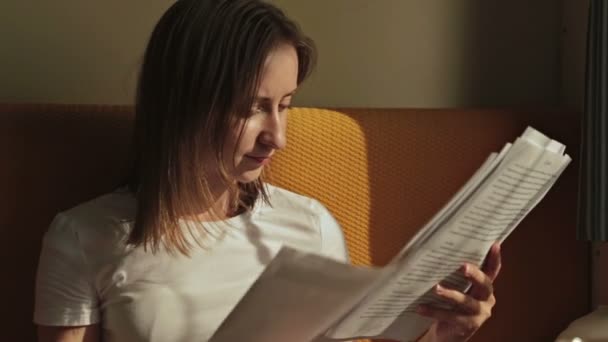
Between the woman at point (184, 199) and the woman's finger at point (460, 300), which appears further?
the woman at point (184, 199)

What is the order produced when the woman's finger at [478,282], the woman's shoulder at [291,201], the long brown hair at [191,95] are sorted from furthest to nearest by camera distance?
the woman's shoulder at [291,201], the long brown hair at [191,95], the woman's finger at [478,282]

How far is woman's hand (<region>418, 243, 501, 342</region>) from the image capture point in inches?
37.1

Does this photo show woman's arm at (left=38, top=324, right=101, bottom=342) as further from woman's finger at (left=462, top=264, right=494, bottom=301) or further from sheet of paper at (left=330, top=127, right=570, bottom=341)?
woman's finger at (left=462, top=264, right=494, bottom=301)

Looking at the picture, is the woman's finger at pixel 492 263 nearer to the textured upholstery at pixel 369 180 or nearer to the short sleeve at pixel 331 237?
the short sleeve at pixel 331 237

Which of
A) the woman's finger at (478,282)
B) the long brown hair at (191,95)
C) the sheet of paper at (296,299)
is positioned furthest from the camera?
the long brown hair at (191,95)

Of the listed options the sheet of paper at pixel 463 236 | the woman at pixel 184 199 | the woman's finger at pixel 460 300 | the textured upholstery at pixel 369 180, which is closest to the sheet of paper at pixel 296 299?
the sheet of paper at pixel 463 236

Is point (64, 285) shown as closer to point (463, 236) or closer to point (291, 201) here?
point (291, 201)

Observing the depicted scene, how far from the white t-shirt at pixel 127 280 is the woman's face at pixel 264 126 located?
5.1 inches

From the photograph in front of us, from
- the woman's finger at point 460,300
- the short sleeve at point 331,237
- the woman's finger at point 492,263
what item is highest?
the woman's finger at point 492,263

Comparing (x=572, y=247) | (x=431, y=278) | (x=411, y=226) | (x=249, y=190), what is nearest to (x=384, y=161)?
(x=411, y=226)

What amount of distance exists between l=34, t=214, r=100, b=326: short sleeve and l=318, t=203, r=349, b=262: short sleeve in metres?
0.35

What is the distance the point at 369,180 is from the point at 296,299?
0.59 m

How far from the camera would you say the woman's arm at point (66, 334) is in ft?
3.59

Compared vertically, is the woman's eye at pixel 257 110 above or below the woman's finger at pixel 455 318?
above
